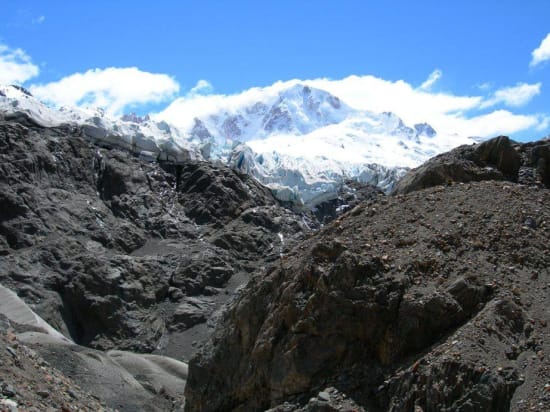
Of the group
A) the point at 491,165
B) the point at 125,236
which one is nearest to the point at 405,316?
the point at 491,165

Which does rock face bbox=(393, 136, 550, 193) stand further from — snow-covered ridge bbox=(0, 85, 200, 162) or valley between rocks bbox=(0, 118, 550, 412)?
snow-covered ridge bbox=(0, 85, 200, 162)

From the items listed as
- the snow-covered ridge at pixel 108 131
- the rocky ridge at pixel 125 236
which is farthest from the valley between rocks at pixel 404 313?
the snow-covered ridge at pixel 108 131

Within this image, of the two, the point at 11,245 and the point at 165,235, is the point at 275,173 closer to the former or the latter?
the point at 165,235

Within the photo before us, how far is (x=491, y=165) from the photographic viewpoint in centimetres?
2445

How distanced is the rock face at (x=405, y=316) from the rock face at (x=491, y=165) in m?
1.44

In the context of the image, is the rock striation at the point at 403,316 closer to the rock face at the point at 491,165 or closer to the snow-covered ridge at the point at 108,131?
the rock face at the point at 491,165

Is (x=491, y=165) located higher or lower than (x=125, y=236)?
lower

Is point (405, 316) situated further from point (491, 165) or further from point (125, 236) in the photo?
point (125, 236)

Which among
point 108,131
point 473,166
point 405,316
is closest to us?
point 405,316

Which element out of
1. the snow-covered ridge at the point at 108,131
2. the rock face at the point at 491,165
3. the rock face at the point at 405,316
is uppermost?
the snow-covered ridge at the point at 108,131

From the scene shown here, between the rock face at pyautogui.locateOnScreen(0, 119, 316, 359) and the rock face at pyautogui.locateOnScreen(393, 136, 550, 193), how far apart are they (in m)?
77.9

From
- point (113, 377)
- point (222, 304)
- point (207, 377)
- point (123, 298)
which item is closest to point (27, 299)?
point (123, 298)

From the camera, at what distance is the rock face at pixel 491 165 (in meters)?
23.8

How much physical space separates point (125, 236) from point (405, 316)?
110 meters
